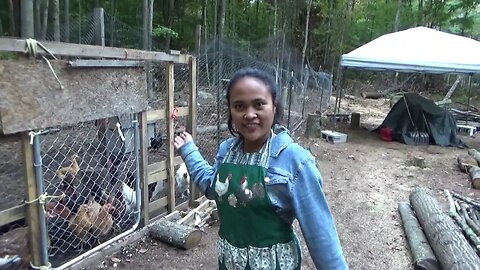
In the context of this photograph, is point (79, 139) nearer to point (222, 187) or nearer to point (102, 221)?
point (102, 221)

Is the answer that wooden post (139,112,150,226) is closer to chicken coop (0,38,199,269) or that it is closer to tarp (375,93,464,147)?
chicken coop (0,38,199,269)

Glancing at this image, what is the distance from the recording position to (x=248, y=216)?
136 centimetres

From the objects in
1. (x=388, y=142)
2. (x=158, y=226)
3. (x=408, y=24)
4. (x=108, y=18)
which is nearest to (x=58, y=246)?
(x=158, y=226)

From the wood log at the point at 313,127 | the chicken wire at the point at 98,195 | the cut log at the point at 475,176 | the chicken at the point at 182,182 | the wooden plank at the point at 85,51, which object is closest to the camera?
the wooden plank at the point at 85,51

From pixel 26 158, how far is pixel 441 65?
9.33m

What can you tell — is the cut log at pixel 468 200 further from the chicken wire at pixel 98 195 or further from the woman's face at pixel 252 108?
the woman's face at pixel 252 108

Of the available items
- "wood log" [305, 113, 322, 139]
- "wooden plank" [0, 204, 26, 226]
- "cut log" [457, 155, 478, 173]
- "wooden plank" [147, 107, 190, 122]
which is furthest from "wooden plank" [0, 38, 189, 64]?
"wood log" [305, 113, 322, 139]

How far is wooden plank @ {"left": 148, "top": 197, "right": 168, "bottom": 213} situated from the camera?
377cm

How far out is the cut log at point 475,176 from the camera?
20.2 feet

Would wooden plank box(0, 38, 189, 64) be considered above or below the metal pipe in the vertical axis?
above

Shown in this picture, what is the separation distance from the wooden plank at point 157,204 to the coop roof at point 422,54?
24.8 ft

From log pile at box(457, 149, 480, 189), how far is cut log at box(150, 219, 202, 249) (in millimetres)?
4728

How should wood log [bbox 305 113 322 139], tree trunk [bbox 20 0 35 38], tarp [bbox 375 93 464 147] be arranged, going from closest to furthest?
tree trunk [bbox 20 0 35 38]
wood log [bbox 305 113 322 139]
tarp [bbox 375 93 464 147]

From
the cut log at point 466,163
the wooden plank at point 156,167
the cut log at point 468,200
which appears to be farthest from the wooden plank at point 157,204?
the cut log at point 466,163
